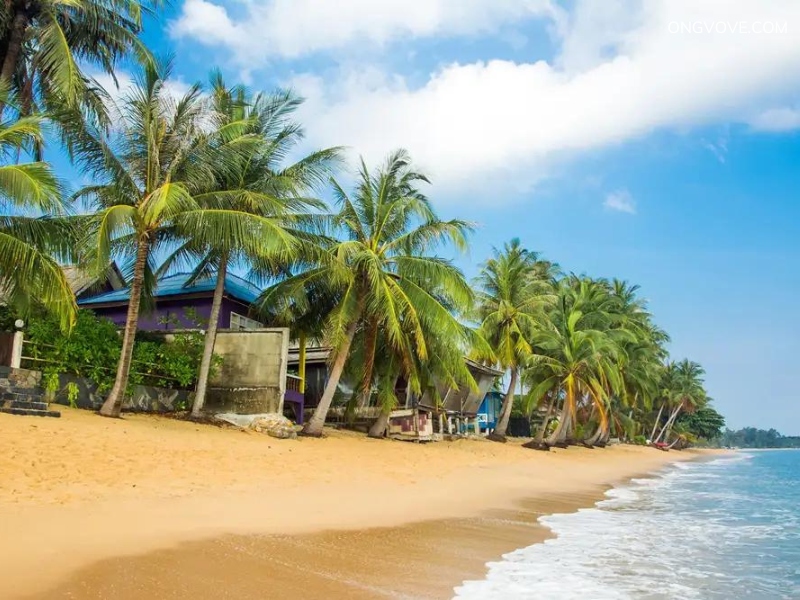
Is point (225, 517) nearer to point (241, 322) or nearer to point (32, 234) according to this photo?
point (32, 234)

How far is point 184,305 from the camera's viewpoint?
2138 centimetres

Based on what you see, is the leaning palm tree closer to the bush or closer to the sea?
the sea

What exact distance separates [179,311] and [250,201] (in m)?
7.38

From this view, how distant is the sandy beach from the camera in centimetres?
523

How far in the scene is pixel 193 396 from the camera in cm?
1753

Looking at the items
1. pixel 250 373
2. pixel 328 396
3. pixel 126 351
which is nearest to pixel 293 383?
pixel 328 396

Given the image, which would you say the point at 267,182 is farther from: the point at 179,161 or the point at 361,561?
the point at 361,561

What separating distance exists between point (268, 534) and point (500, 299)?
965 inches

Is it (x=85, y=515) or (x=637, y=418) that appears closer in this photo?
(x=85, y=515)

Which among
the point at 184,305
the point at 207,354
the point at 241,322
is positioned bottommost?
the point at 207,354

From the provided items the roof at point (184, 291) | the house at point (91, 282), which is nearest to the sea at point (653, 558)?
the roof at point (184, 291)

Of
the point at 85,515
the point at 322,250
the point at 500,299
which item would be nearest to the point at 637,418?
the point at 500,299

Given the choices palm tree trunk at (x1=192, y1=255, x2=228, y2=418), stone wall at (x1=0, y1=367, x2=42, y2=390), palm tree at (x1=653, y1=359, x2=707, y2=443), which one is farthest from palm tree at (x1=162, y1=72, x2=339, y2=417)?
palm tree at (x1=653, y1=359, x2=707, y2=443)

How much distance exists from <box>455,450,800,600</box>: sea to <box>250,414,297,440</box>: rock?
7.46 m
